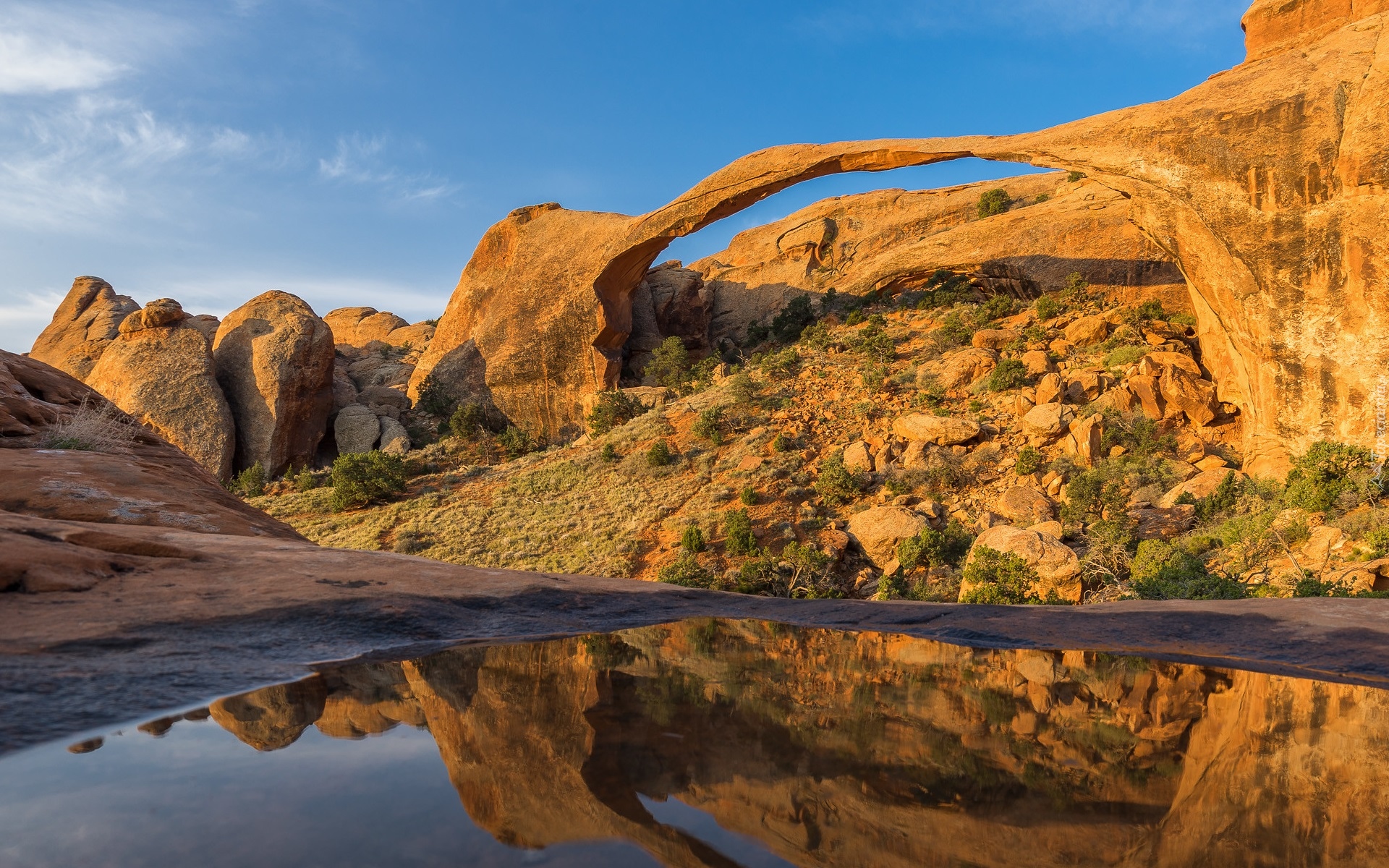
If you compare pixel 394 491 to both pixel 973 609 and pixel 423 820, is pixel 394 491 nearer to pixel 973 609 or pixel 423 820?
pixel 973 609

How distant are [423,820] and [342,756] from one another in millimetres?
559

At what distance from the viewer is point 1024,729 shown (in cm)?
292

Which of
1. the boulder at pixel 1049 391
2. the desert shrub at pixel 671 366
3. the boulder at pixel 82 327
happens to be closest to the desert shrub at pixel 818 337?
the desert shrub at pixel 671 366

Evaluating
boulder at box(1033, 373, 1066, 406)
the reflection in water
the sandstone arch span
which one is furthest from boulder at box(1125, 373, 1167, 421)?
the reflection in water

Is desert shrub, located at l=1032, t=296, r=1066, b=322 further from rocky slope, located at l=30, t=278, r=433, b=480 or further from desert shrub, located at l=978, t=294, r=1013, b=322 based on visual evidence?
rocky slope, located at l=30, t=278, r=433, b=480

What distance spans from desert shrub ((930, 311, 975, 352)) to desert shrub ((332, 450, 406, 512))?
53.1 ft

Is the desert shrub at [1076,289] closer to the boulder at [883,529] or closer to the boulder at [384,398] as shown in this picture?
the boulder at [883,529]

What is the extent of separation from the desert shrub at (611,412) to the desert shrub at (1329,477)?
16.0m

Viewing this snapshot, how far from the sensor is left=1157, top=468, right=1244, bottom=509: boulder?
14156mm

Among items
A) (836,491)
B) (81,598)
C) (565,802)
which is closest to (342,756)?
(565,802)

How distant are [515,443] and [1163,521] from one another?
18373 millimetres

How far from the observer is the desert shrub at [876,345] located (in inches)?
859

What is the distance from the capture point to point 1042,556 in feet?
38.9

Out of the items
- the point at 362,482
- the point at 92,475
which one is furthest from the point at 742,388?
the point at 92,475
